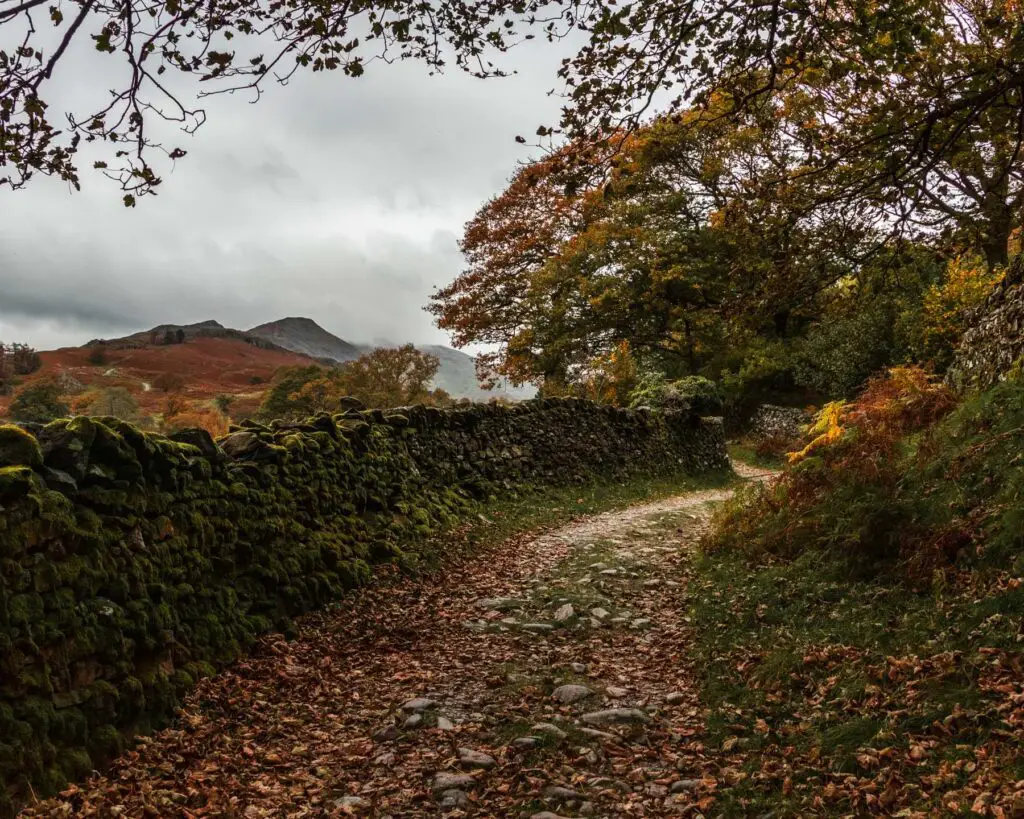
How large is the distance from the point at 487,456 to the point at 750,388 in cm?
1842

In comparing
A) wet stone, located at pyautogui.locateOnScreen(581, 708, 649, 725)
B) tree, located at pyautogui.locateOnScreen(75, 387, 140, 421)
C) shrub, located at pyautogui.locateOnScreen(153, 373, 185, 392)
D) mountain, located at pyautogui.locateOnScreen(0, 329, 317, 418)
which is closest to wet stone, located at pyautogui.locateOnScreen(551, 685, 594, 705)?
wet stone, located at pyautogui.locateOnScreen(581, 708, 649, 725)

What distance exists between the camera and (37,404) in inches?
349

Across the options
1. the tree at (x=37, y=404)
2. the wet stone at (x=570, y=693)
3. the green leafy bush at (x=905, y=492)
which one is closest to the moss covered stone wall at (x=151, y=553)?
the wet stone at (x=570, y=693)

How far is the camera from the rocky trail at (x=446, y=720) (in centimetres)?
397

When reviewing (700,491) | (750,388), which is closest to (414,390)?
(700,491)

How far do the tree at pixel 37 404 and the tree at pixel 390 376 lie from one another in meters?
13.4

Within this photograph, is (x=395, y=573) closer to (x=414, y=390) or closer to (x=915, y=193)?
(x=915, y=193)

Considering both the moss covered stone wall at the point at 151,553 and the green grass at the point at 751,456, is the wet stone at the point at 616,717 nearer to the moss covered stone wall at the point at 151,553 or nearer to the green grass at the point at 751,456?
the moss covered stone wall at the point at 151,553

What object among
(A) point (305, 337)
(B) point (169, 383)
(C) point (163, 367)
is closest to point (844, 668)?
(B) point (169, 383)

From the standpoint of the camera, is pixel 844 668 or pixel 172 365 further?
pixel 172 365

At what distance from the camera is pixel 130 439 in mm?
5273

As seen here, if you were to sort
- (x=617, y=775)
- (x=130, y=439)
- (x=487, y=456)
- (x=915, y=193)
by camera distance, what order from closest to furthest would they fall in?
(x=617, y=775)
(x=130, y=439)
(x=915, y=193)
(x=487, y=456)

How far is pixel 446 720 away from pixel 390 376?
2049 cm

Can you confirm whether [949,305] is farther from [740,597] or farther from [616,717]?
[616,717]
